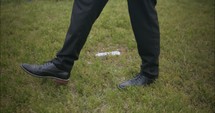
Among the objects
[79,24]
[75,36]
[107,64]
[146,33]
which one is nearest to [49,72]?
[75,36]

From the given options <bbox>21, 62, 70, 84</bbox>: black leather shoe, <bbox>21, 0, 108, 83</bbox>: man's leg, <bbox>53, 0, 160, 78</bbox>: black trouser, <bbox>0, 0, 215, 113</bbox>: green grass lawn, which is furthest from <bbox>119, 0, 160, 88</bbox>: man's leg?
<bbox>21, 62, 70, 84</bbox>: black leather shoe

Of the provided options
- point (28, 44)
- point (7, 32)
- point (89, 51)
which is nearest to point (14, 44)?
point (28, 44)

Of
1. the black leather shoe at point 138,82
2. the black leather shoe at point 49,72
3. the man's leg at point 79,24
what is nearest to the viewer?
the man's leg at point 79,24

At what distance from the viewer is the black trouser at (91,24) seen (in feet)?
9.33

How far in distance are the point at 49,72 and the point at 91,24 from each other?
719mm

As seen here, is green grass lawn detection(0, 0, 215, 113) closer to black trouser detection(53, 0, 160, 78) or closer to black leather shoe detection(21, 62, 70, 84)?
black leather shoe detection(21, 62, 70, 84)

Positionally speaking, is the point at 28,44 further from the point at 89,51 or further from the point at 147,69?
the point at 147,69

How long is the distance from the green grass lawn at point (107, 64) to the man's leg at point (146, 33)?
20 cm

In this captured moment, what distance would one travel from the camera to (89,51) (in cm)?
435

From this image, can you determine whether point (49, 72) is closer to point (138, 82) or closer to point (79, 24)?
point (79, 24)

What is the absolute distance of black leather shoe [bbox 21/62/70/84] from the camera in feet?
10.2

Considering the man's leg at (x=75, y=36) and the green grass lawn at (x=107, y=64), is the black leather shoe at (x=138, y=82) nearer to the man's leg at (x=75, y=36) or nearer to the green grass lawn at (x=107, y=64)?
the green grass lawn at (x=107, y=64)

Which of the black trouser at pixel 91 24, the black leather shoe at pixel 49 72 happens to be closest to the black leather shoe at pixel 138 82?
the black trouser at pixel 91 24

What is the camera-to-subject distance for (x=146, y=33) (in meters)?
3.05
